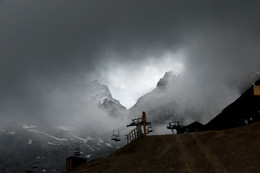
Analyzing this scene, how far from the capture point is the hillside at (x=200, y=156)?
16141 mm

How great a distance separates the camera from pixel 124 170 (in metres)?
19.2

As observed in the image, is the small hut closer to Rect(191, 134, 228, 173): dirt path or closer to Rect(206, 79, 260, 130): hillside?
Rect(191, 134, 228, 173): dirt path

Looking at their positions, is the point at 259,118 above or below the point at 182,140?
above

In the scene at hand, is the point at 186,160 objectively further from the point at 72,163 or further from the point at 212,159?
the point at 72,163

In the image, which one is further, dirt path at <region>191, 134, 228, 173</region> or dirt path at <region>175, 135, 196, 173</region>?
dirt path at <region>175, 135, 196, 173</region>

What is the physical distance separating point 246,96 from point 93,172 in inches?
987

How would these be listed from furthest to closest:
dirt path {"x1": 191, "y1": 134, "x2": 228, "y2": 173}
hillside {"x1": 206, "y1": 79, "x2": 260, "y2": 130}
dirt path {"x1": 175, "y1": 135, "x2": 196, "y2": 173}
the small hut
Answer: hillside {"x1": 206, "y1": 79, "x2": 260, "y2": 130} → the small hut → dirt path {"x1": 175, "y1": 135, "x2": 196, "y2": 173} → dirt path {"x1": 191, "y1": 134, "x2": 228, "y2": 173}

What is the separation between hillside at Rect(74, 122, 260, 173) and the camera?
16141 mm

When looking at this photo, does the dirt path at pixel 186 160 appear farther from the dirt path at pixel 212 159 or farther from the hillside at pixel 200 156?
the dirt path at pixel 212 159

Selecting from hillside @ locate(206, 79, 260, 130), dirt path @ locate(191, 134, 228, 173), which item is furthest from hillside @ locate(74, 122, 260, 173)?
hillside @ locate(206, 79, 260, 130)

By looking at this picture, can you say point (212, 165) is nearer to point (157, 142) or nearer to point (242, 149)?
point (242, 149)

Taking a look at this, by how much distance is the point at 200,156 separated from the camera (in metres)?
18.9

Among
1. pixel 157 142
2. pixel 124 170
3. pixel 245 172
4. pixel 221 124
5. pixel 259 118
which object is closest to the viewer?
pixel 245 172

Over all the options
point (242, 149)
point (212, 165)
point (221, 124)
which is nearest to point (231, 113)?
point (221, 124)
